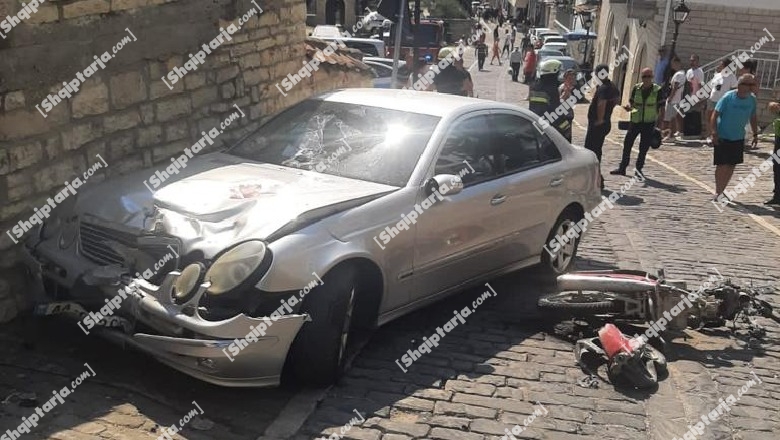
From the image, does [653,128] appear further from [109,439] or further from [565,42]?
[565,42]

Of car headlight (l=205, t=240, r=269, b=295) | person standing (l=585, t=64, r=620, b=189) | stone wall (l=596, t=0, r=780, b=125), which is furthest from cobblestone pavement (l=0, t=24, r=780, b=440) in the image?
stone wall (l=596, t=0, r=780, b=125)

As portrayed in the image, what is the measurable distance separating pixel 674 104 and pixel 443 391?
15.2 meters

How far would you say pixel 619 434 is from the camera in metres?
4.44

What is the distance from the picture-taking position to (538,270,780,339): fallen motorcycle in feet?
18.4

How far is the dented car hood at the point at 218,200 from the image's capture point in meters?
4.35

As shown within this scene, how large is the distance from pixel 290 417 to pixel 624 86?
27.9 metres

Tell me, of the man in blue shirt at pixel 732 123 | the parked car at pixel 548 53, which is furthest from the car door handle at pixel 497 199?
the parked car at pixel 548 53

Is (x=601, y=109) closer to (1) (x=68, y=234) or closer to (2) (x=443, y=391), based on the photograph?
(2) (x=443, y=391)

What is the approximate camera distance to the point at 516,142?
6375 mm

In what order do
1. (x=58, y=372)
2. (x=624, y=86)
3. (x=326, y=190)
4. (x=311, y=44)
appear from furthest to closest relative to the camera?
1. (x=624, y=86)
2. (x=311, y=44)
3. (x=326, y=190)
4. (x=58, y=372)

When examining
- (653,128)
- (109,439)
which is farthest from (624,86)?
(109,439)

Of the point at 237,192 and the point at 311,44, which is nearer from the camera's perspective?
the point at 237,192

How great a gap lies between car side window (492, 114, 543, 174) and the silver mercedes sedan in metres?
0.02

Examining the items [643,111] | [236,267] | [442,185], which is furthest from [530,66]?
[236,267]
